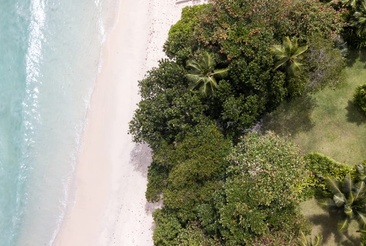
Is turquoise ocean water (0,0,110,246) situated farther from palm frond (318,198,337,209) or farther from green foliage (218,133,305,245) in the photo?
palm frond (318,198,337,209)

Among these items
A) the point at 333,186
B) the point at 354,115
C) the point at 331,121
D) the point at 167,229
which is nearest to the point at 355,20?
the point at 354,115

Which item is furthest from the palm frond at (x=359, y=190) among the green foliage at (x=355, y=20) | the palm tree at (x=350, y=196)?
the green foliage at (x=355, y=20)

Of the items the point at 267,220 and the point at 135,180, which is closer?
the point at 267,220

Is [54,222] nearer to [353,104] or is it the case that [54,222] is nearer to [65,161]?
[65,161]

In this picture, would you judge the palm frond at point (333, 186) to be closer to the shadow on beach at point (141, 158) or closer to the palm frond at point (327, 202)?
the palm frond at point (327, 202)

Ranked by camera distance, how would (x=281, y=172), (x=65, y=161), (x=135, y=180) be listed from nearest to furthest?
(x=281, y=172) < (x=135, y=180) < (x=65, y=161)

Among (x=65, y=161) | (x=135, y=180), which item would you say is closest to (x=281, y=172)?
(x=135, y=180)
